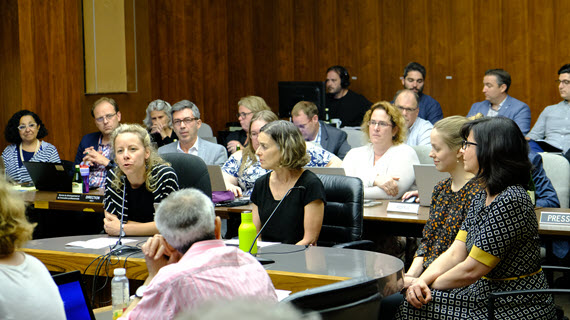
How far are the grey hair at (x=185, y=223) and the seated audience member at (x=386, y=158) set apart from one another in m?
2.81

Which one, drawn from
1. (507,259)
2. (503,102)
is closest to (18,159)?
(507,259)

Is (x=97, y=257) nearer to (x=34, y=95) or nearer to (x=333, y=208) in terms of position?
(x=333, y=208)

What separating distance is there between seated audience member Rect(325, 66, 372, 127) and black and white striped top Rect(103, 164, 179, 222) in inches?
219

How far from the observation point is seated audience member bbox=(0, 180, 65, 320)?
5.87 ft

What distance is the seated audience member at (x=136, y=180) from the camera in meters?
3.88

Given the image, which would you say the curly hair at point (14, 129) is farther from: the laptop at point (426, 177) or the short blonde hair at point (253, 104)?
the laptop at point (426, 177)

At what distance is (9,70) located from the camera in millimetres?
7469

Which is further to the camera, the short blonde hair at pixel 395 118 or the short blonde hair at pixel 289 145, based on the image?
the short blonde hair at pixel 395 118

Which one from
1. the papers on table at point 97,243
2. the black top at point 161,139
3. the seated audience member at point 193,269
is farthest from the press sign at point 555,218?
the black top at point 161,139

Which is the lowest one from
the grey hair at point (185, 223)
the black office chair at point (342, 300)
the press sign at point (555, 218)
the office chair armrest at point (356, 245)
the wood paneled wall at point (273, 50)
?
the office chair armrest at point (356, 245)

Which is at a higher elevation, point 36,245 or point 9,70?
point 9,70

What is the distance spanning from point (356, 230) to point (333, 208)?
0.18 m

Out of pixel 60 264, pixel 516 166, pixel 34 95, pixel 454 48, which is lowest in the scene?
pixel 60 264


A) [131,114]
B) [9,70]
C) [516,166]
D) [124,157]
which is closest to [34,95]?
[9,70]
